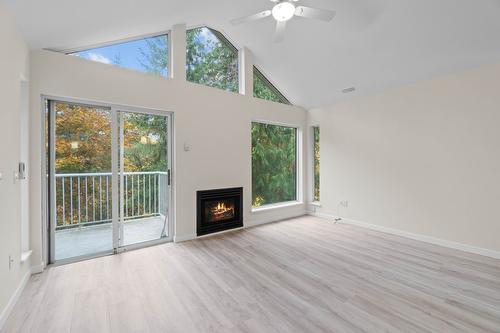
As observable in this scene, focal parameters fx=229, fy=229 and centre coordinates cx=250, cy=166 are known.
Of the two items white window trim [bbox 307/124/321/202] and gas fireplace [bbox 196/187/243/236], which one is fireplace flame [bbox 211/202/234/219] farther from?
white window trim [bbox 307/124/321/202]

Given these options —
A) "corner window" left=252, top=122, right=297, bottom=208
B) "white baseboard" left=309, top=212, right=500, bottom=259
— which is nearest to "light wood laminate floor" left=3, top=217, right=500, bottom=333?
"white baseboard" left=309, top=212, right=500, bottom=259

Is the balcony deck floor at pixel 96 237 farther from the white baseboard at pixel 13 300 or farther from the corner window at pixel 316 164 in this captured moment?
the corner window at pixel 316 164

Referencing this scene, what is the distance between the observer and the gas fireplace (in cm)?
397

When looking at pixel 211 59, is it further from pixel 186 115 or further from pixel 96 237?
pixel 96 237

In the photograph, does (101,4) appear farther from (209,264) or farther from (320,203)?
(320,203)

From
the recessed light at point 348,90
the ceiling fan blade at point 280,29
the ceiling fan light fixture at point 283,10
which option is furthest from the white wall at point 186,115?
the ceiling fan light fixture at point 283,10

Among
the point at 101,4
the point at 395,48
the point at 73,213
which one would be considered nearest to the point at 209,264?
the point at 73,213

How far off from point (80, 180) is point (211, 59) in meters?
2.98

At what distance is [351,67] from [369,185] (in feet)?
7.28

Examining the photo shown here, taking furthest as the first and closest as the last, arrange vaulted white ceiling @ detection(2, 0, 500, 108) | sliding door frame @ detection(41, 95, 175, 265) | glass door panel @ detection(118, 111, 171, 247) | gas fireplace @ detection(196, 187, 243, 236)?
gas fireplace @ detection(196, 187, 243, 236)
glass door panel @ detection(118, 111, 171, 247)
sliding door frame @ detection(41, 95, 175, 265)
vaulted white ceiling @ detection(2, 0, 500, 108)

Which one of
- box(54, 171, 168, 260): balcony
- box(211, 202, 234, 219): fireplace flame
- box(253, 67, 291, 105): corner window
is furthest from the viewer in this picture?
box(253, 67, 291, 105): corner window

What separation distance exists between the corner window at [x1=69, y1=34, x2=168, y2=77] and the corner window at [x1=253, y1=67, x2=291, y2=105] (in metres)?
1.89

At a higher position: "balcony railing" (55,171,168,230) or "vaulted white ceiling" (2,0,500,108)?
"vaulted white ceiling" (2,0,500,108)

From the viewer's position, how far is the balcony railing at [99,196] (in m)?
3.02
